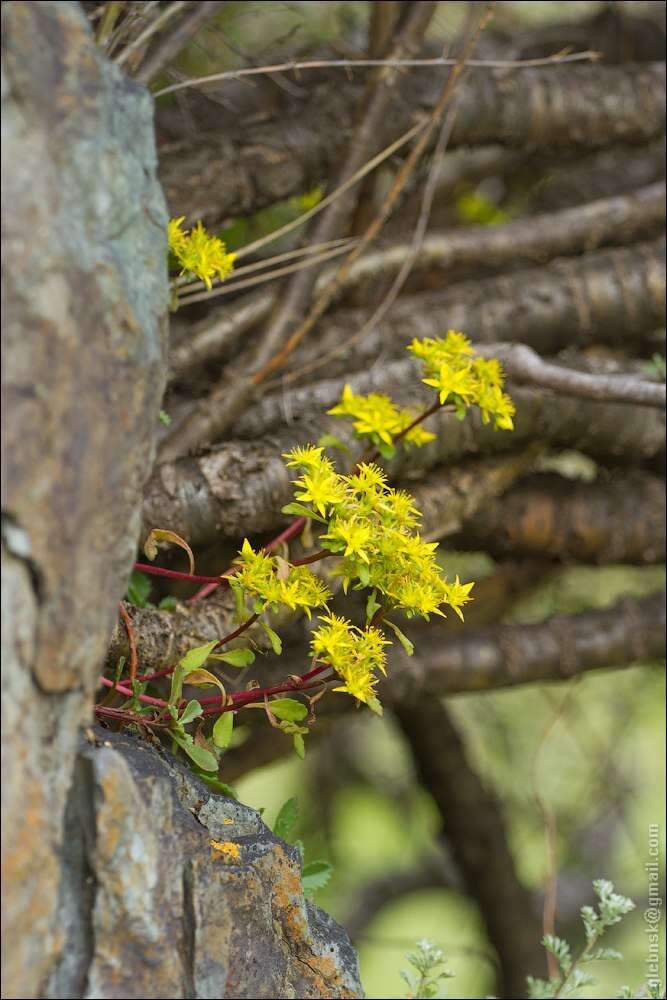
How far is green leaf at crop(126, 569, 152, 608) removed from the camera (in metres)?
1.85

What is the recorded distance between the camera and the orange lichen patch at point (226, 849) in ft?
4.31

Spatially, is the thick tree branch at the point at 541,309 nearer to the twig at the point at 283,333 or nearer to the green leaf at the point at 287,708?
the twig at the point at 283,333

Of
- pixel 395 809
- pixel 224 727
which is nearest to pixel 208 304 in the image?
pixel 224 727

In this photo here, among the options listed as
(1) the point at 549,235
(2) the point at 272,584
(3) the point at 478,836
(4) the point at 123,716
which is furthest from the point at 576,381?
(3) the point at 478,836

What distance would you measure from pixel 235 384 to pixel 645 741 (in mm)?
3999

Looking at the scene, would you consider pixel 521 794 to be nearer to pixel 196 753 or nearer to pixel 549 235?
pixel 549 235

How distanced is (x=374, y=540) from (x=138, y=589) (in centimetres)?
62

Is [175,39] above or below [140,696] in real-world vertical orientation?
above

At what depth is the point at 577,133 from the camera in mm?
3199

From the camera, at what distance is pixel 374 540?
1438 millimetres

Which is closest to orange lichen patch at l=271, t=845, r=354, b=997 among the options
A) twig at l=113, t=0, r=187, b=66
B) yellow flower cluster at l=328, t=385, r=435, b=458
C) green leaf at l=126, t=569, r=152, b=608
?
green leaf at l=126, t=569, r=152, b=608

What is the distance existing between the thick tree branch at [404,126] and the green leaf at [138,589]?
103 cm

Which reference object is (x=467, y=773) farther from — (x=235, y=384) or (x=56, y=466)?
(x=56, y=466)

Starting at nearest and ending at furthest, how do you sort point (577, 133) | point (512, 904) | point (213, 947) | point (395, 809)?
point (213, 947) < point (577, 133) < point (512, 904) < point (395, 809)
